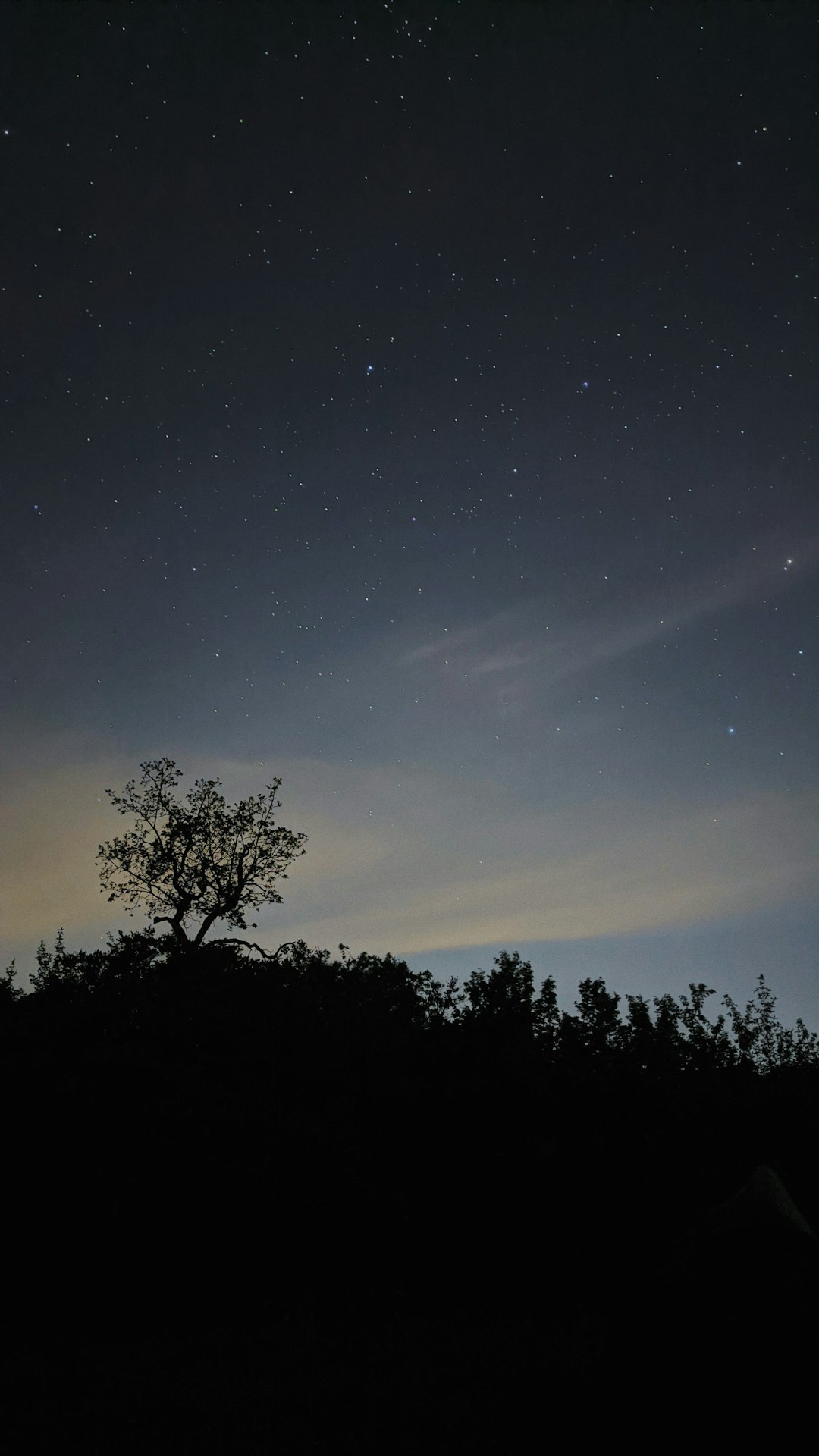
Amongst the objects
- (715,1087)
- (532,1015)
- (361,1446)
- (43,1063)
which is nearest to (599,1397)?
(361,1446)

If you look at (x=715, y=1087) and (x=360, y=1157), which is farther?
(x=715, y=1087)

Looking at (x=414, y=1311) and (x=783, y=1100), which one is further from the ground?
(x=783, y=1100)

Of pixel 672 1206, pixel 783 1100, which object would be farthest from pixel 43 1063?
pixel 783 1100

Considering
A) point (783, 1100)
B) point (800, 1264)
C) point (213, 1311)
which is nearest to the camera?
point (800, 1264)

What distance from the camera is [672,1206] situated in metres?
17.0

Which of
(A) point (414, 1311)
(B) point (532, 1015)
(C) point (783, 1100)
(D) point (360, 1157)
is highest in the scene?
(B) point (532, 1015)

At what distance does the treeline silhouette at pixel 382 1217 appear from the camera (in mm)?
10641

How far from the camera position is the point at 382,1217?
55.7 feet

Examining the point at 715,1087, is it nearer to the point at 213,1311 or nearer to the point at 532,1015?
the point at 532,1015

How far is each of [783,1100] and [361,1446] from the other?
12.9 metres

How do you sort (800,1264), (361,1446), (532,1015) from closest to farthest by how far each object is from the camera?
(361,1446) → (800,1264) → (532,1015)

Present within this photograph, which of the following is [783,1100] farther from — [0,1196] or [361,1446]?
[0,1196]

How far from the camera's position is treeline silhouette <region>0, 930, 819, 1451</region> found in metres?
10.6

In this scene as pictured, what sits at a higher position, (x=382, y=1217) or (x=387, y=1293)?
(x=382, y=1217)
